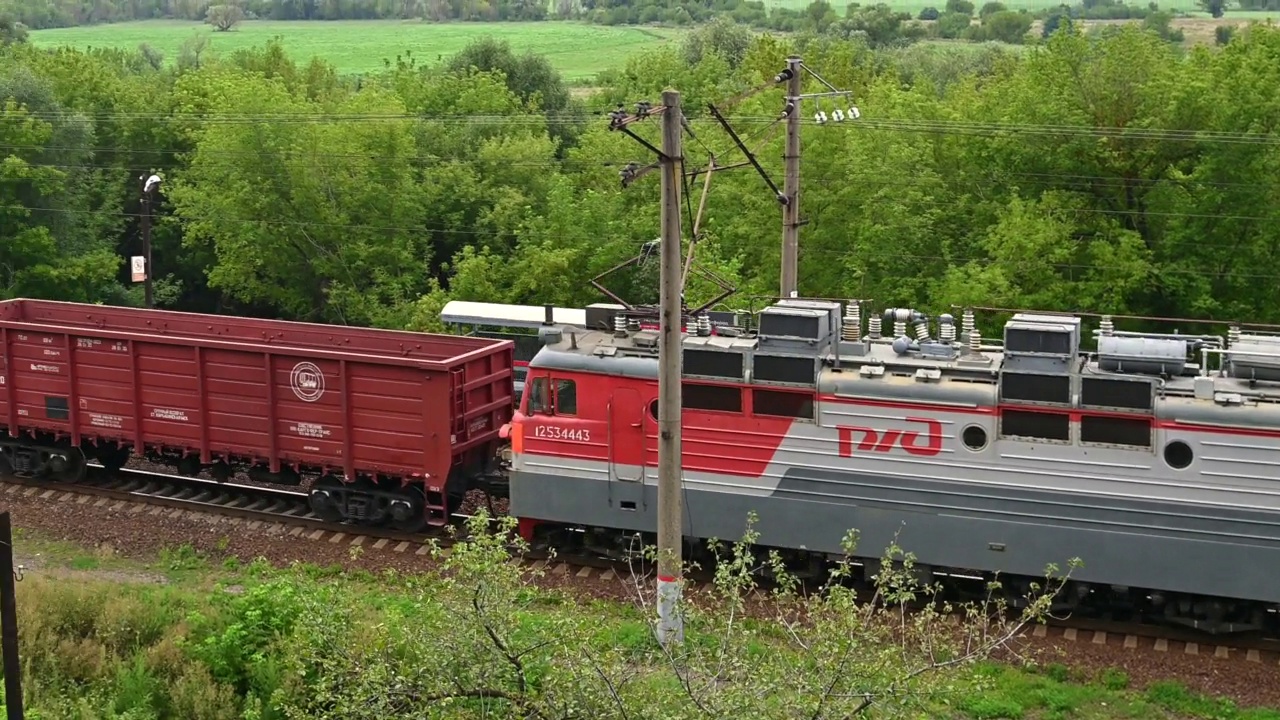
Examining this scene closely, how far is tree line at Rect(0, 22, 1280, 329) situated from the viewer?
90.2 feet

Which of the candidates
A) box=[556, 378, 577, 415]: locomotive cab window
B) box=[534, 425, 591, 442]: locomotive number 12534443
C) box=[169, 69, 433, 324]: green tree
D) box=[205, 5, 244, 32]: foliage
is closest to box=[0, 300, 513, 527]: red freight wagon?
box=[534, 425, 591, 442]: locomotive number 12534443

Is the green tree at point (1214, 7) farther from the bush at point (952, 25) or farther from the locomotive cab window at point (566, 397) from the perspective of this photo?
the locomotive cab window at point (566, 397)

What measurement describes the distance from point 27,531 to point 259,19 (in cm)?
13669

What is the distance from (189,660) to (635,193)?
22.8m

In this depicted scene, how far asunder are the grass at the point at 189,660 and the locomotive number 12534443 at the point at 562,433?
2339mm

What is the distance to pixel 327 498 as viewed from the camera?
865 inches

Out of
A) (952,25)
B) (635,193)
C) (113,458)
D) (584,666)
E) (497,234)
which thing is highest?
(952,25)

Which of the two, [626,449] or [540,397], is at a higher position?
[540,397]

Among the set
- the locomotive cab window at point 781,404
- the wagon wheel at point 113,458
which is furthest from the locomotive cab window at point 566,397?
the wagon wheel at point 113,458

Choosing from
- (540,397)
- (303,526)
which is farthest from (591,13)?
(540,397)

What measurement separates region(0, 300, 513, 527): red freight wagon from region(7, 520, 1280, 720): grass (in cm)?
297

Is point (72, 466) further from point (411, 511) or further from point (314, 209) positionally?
point (314, 209)

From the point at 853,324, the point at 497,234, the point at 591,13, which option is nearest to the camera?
the point at 853,324

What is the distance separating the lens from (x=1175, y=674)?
16.0m
